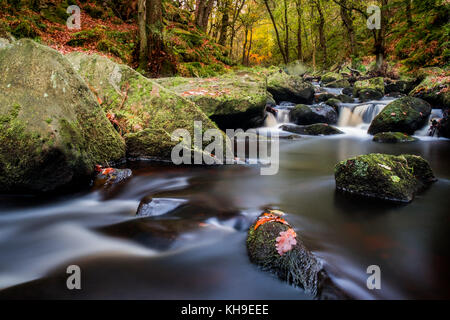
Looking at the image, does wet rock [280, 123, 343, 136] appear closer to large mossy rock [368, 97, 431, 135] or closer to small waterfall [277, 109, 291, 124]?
large mossy rock [368, 97, 431, 135]

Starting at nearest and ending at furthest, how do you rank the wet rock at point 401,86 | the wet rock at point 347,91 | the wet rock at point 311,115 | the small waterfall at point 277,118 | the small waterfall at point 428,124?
the small waterfall at point 428,124
the wet rock at point 311,115
the small waterfall at point 277,118
the wet rock at point 401,86
the wet rock at point 347,91

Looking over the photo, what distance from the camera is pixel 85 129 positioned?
392 centimetres

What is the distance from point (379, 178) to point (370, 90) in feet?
36.1

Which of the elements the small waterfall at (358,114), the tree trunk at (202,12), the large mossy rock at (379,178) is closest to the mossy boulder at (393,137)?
the small waterfall at (358,114)

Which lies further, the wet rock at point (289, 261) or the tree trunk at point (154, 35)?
the tree trunk at point (154, 35)

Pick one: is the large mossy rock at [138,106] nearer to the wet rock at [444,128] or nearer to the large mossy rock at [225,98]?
the large mossy rock at [225,98]

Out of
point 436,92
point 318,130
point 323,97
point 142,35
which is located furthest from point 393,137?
point 142,35

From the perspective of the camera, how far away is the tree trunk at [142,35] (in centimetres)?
934

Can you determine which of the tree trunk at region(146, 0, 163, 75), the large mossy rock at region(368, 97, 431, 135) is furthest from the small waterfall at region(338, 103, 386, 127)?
the tree trunk at region(146, 0, 163, 75)

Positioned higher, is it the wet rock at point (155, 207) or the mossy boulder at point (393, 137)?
the mossy boulder at point (393, 137)

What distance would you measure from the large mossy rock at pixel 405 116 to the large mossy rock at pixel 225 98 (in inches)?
137

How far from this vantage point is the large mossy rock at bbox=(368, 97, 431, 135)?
7.79 metres

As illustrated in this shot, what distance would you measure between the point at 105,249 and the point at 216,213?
3.84ft
